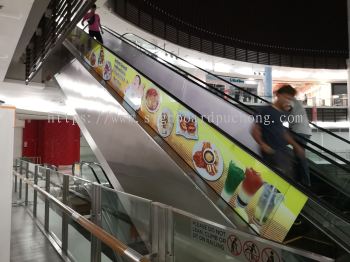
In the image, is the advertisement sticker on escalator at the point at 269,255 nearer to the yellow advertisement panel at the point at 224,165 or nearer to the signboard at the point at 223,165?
the signboard at the point at 223,165

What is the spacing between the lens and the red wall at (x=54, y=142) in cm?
1741

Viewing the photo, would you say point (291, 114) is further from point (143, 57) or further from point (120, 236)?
point (143, 57)

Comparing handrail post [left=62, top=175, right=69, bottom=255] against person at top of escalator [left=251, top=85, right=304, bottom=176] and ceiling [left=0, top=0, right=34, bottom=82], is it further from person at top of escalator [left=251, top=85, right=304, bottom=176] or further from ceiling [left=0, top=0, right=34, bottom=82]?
person at top of escalator [left=251, top=85, right=304, bottom=176]

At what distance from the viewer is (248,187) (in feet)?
10.1

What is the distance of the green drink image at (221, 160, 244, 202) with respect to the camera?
320 cm

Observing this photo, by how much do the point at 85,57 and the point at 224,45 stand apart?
1128cm

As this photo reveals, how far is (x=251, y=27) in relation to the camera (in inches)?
695

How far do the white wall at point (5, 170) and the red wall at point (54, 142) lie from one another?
14537mm

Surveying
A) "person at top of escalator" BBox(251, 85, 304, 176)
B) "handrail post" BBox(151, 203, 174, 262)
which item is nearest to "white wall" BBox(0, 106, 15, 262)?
"handrail post" BBox(151, 203, 174, 262)

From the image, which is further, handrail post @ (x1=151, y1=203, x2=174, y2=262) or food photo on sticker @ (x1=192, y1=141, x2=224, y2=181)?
food photo on sticker @ (x1=192, y1=141, x2=224, y2=181)

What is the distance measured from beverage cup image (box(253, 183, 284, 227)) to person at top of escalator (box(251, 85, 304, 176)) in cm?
93

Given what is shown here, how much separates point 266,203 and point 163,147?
1.60 metres

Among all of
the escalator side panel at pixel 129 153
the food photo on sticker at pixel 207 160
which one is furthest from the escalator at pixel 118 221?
the food photo on sticker at pixel 207 160

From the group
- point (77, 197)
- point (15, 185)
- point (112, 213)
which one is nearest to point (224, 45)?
point (15, 185)
